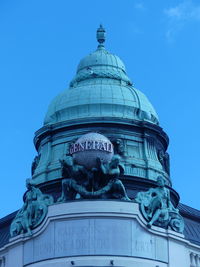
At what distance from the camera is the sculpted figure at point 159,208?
7181cm

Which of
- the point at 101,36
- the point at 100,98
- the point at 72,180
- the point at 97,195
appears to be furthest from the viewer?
the point at 101,36

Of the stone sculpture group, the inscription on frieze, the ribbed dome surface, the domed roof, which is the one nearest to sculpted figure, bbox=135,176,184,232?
the stone sculpture group

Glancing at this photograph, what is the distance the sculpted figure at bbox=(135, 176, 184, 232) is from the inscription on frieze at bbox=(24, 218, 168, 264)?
50.5 inches

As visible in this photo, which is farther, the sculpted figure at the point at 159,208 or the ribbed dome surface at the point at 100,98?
the ribbed dome surface at the point at 100,98

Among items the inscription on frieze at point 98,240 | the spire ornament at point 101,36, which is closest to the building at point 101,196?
the inscription on frieze at point 98,240

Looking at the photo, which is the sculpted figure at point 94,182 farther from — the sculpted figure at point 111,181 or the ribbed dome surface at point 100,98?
the ribbed dome surface at point 100,98

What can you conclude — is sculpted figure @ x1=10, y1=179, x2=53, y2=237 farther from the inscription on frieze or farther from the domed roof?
the domed roof

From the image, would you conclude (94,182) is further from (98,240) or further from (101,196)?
(98,240)

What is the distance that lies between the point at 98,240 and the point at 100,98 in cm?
1540

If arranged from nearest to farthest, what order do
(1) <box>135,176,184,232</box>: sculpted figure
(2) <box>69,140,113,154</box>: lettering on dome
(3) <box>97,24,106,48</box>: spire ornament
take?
(1) <box>135,176,184,232</box>: sculpted figure → (2) <box>69,140,113,154</box>: lettering on dome → (3) <box>97,24,106,48</box>: spire ornament

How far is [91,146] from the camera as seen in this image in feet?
236

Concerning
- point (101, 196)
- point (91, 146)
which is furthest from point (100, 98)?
point (101, 196)

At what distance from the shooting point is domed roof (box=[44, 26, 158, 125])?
8094 centimetres

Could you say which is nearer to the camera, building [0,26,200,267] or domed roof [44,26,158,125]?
building [0,26,200,267]
